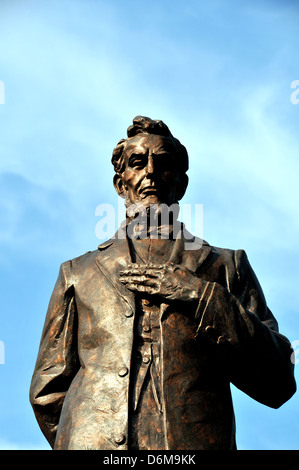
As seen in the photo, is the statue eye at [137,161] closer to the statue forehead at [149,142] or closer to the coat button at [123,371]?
the statue forehead at [149,142]

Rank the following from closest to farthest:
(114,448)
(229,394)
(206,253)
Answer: (114,448) → (229,394) → (206,253)

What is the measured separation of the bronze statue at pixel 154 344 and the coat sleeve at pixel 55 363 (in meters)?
0.01

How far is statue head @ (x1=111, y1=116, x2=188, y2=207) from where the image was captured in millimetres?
11672

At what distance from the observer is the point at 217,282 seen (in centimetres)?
1105

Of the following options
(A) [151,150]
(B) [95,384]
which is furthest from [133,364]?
(A) [151,150]

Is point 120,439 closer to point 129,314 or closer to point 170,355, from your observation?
point 170,355

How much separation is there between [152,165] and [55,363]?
2378 millimetres

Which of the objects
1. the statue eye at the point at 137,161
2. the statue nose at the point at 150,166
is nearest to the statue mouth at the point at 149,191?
the statue nose at the point at 150,166

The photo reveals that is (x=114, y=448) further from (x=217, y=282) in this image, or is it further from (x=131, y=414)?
(x=217, y=282)

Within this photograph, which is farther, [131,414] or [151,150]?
[151,150]

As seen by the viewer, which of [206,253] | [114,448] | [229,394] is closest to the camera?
[114,448]
